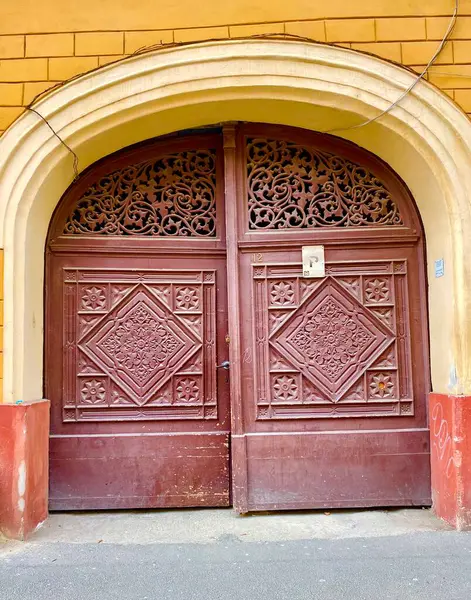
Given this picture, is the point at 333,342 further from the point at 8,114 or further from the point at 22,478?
the point at 8,114

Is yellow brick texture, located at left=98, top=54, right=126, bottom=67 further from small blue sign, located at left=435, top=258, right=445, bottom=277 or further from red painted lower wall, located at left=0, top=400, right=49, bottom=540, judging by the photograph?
small blue sign, located at left=435, top=258, right=445, bottom=277

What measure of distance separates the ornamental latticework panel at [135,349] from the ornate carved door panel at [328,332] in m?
0.39

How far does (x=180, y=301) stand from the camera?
4309mm

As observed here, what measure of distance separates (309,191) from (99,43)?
197cm

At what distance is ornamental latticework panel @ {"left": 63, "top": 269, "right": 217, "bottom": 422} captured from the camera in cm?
421

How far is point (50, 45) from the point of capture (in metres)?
3.93

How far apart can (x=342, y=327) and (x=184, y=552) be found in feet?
6.66

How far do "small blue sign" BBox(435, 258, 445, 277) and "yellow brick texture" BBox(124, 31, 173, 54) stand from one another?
2.61 meters

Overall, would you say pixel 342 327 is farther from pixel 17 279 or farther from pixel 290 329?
pixel 17 279

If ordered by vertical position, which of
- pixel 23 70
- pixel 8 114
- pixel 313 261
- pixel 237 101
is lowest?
pixel 313 261

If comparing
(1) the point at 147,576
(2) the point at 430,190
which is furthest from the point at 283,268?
(1) the point at 147,576

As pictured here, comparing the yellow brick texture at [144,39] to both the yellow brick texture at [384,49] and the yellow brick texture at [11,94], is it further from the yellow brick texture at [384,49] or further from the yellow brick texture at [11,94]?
the yellow brick texture at [384,49]

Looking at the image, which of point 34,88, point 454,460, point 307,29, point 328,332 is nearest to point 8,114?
point 34,88

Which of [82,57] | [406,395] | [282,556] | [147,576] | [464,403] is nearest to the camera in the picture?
[147,576]
